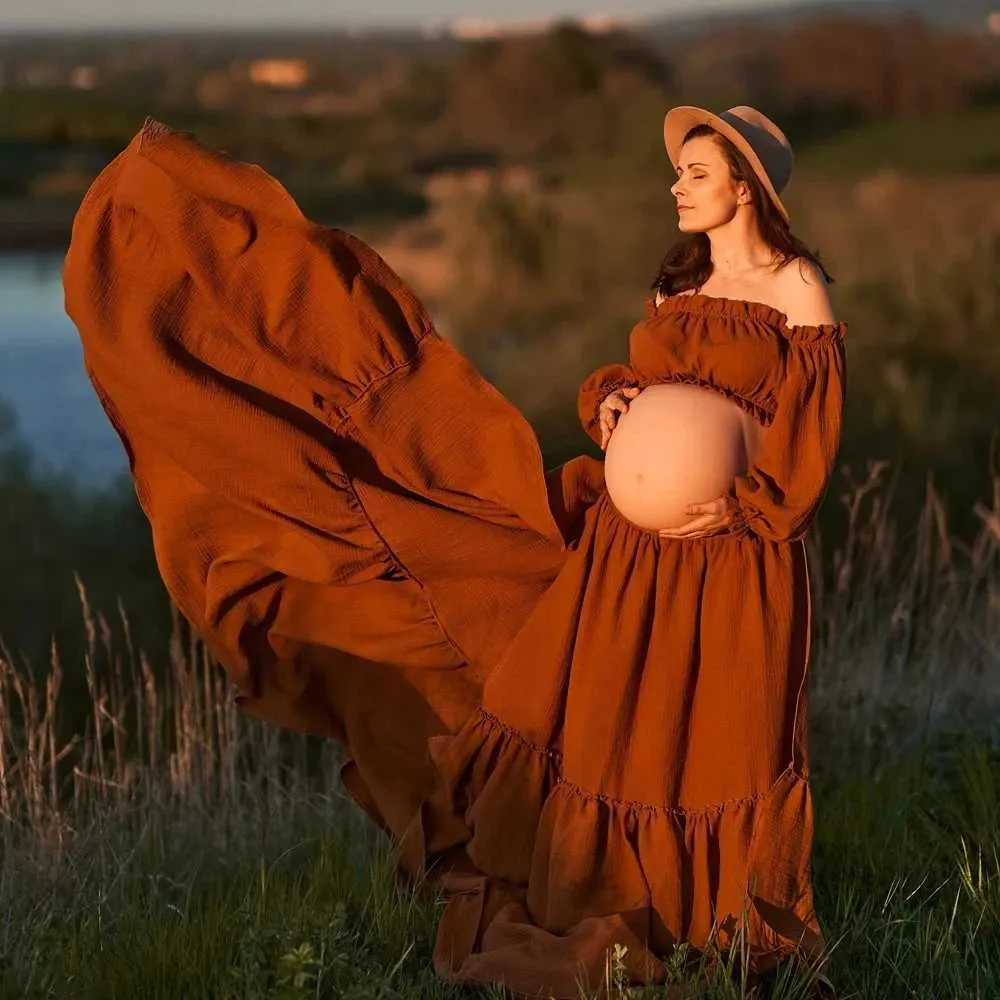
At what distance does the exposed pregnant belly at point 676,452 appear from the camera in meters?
3.07

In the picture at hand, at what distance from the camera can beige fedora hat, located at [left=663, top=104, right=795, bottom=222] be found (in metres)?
3.14

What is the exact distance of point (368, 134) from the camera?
94.7 ft

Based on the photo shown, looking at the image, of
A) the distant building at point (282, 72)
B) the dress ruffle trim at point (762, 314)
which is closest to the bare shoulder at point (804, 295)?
the dress ruffle trim at point (762, 314)

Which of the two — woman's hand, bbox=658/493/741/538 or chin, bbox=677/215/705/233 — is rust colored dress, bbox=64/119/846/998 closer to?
woman's hand, bbox=658/493/741/538

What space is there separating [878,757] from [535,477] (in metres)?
2.00

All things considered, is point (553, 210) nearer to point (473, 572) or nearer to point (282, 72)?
point (282, 72)

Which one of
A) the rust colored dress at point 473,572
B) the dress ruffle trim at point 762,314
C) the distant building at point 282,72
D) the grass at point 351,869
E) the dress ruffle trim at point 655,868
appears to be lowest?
the grass at point 351,869

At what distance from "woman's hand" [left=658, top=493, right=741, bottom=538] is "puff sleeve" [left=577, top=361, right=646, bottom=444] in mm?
326

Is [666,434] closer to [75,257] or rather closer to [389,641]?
[389,641]

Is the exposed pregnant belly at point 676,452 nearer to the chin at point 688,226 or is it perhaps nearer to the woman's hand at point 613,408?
the woman's hand at point 613,408

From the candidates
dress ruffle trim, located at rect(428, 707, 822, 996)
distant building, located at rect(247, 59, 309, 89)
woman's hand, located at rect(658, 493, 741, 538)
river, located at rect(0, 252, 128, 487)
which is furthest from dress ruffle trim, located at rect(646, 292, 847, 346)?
distant building, located at rect(247, 59, 309, 89)

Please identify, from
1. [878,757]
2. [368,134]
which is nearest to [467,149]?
[368,134]

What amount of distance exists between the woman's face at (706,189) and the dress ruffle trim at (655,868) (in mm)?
1165

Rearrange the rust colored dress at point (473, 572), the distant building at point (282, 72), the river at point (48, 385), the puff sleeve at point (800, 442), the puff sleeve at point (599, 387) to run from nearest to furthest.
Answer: the puff sleeve at point (800, 442), the rust colored dress at point (473, 572), the puff sleeve at point (599, 387), the river at point (48, 385), the distant building at point (282, 72)
